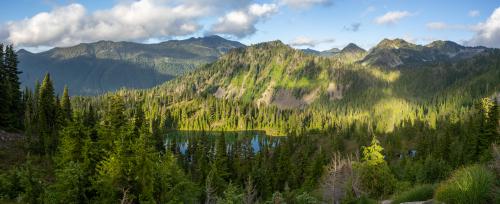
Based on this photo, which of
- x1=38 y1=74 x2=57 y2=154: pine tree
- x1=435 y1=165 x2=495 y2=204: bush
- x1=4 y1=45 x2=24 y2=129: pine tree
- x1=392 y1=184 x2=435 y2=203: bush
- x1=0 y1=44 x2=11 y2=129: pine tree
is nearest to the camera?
x1=435 y1=165 x2=495 y2=204: bush

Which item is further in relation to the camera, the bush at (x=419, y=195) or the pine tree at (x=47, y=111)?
the pine tree at (x=47, y=111)

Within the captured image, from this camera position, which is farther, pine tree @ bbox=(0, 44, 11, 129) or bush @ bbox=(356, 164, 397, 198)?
pine tree @ bbox=(0, 44, 11, 129)

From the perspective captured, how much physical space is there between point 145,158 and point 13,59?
219 ft

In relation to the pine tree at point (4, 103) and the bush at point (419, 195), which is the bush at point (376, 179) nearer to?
the bush at point (419, 195)

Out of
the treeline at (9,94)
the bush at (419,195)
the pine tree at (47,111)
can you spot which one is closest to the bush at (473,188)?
the bush at (419,195)

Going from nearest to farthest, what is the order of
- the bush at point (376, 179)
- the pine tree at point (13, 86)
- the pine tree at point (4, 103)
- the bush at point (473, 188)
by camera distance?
the bush at point (473, 188)
the bush at point (376, 179)
the pine tree at point (4, 103)
the pine tree at point (13, 86)

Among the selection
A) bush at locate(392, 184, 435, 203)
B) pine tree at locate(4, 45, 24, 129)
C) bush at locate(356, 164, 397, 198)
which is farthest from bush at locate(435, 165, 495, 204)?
pine tree at locate(4, 45, 24, 129)

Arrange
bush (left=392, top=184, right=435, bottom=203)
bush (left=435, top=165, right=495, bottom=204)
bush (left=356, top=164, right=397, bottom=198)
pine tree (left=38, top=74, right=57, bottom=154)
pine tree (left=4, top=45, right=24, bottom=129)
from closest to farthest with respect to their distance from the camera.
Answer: bush (left=435, top=165, right=495, bottom=204), bush (left=392, top=184, right=435, bottom=203), bush (left=356, top=164, right=397, bottom=198), pine tree (left=38, top=74, right=57, bottom=154), pine tree (left=4, top=45, right=24, bottom=129)

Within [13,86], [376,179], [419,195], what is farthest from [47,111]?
[419,195]

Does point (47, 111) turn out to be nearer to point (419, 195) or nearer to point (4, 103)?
point (4, 103)

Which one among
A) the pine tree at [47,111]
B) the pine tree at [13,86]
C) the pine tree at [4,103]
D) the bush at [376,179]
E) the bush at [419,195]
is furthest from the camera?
the pine tree at [13,86]

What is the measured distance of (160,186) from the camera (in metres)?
37.1

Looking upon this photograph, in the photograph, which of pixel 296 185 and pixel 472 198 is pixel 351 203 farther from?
pixel 296 185

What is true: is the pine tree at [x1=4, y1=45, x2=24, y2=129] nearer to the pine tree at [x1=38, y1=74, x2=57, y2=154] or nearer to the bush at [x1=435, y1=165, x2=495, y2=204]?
the pine tree at [x1=38, y1=74, x2=57, y2=154]
